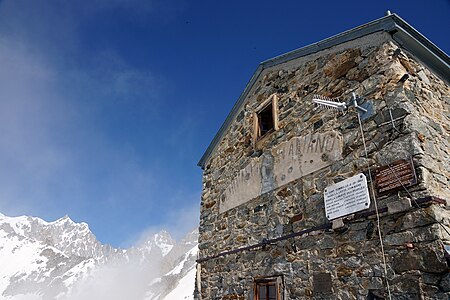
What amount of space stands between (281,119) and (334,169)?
1.60 metres

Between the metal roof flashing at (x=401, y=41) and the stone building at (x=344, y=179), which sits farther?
the metal roof flashing at (x=401, y=41)

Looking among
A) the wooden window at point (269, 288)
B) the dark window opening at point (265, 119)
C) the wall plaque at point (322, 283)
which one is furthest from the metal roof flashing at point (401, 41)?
the wooden window at point (269, 288)

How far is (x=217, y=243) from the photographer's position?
640 centimetres

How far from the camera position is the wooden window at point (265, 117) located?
19.5ft

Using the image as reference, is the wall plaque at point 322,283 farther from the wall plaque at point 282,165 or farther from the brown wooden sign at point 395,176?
the wall plaque at point 282,165

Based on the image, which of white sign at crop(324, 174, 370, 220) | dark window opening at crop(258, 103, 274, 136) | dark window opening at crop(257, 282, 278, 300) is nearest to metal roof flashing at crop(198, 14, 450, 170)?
dark window opening at crop(258, 103, 274, 136)

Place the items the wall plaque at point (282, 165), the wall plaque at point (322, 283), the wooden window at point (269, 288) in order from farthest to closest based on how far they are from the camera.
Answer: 1. the wooden window at point (269, 288)
2. the wall plaque at point (282, 165)
3. the wall plaque at point (322, 283)

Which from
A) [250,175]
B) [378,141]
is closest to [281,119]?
[250,175]

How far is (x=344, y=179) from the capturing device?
414 cm

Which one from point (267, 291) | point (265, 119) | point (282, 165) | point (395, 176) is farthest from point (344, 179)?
point (265, 119)

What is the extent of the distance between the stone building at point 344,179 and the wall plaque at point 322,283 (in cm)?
1

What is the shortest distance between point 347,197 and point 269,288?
6.29 ft

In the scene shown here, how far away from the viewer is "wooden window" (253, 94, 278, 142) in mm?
5936

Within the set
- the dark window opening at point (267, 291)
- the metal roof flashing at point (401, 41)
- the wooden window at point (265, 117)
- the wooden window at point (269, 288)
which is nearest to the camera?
the metal roof flashing at point (401, 41)
